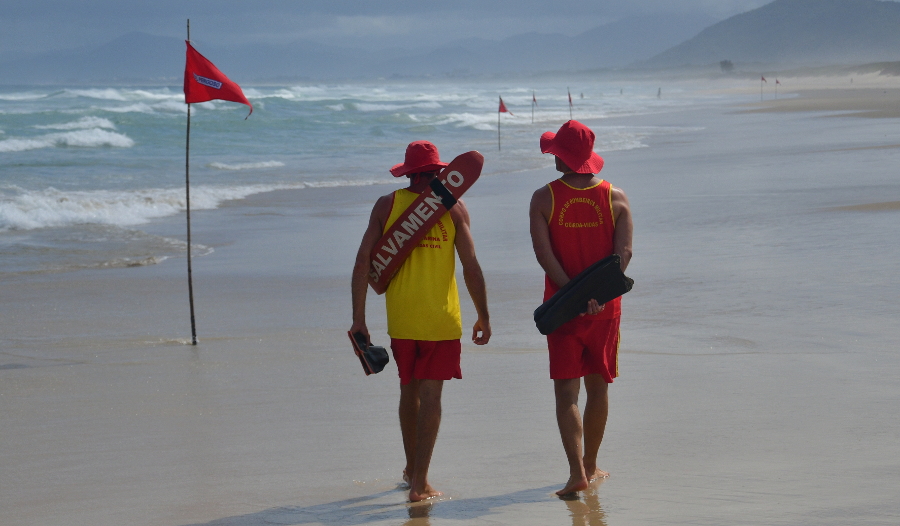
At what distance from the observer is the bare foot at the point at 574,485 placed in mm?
3949

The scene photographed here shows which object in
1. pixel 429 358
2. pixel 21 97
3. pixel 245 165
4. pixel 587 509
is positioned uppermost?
pixel 21 97

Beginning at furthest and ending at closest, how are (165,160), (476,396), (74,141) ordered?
(74,141)
(165,160)
(476,396)

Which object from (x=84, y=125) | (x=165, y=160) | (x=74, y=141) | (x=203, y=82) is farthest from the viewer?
(x=84, y=125)

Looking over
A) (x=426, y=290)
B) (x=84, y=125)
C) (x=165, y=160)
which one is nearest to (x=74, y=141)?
(x=84, y=125)

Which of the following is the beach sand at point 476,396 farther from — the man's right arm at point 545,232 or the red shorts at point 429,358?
the man's right arm at point 545,232

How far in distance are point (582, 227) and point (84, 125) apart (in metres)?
38.2

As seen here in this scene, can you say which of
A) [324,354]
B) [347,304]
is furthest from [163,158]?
[324,354]

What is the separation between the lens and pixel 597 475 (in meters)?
4.18

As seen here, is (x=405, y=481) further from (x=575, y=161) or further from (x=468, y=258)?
(x=575, y=161)

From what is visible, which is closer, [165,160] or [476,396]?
[476,396]

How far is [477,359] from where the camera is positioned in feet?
20.9

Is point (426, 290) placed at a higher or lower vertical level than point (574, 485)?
higher

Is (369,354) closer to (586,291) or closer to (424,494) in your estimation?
(424,494)

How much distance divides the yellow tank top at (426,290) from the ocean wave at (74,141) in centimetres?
2928
